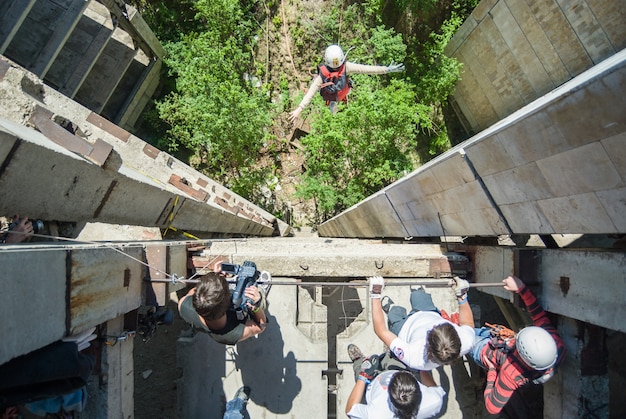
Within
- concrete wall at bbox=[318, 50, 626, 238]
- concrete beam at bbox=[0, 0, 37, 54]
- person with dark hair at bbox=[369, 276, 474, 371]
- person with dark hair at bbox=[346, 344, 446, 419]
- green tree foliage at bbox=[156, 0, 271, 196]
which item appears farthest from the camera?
green tree foliage at bbox=[156, 0, 271, 196]

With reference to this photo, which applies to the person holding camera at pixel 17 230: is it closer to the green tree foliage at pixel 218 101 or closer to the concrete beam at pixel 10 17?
the concrete beam at pixel 10 17

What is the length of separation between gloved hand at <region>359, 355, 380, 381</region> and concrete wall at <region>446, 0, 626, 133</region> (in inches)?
292

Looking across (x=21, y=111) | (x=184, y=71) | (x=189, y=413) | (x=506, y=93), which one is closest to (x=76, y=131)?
(x=21, y=111)

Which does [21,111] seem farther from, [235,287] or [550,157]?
[550,157]

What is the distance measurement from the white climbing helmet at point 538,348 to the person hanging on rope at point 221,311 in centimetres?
215

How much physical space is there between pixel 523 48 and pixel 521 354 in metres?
8.70

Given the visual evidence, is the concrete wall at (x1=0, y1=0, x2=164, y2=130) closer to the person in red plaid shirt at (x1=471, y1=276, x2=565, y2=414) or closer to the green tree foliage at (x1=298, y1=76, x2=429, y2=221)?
the green tree foliage at (x1=298, y1=76, x2=429, y2=221)

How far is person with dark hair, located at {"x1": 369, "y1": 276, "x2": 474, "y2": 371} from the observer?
3377 mm

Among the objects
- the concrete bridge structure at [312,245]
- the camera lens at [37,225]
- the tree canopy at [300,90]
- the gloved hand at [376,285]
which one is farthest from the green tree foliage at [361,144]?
the camera lens at [37,225]

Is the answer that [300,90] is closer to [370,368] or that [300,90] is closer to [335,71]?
[335,71]

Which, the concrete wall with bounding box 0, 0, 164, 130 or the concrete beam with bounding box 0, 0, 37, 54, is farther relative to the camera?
the concrete wall with bounding box 0, 0, 164, 130

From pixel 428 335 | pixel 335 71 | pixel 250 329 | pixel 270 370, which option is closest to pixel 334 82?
pixel 335 71

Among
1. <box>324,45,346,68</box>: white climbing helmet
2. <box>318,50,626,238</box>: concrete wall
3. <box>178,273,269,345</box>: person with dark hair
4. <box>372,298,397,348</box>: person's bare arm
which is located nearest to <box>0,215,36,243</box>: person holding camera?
<box>178,273,269,345</box>: person with dark hair

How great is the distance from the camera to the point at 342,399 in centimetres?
527
